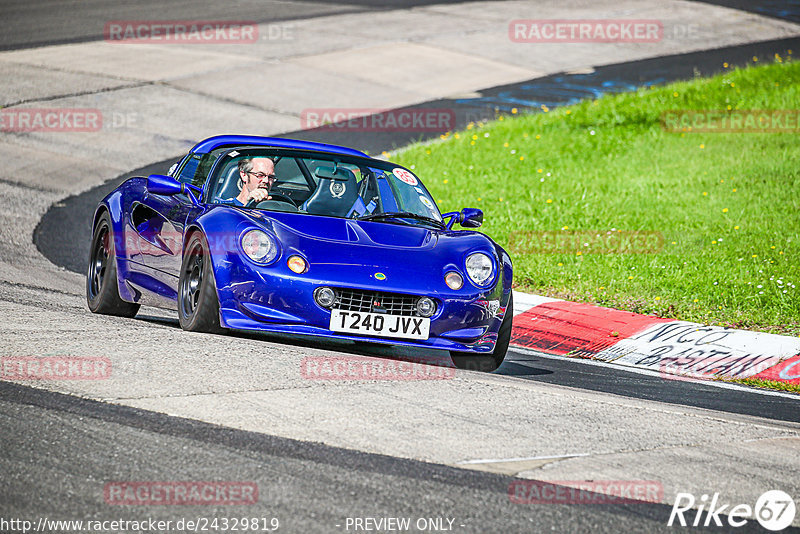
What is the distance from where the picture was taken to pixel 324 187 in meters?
7.70

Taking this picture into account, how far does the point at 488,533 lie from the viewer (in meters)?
4.03

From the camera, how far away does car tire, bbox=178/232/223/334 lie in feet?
21.6

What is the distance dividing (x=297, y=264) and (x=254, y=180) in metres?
1.21

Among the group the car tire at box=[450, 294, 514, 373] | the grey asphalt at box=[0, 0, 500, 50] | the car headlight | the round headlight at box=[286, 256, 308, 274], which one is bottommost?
the car tire at box=[450, 294, 514, 373]

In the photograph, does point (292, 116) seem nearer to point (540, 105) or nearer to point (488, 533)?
point (540, 105)

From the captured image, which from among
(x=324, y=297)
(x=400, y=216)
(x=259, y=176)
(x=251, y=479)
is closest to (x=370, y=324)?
(x=324, y=297)

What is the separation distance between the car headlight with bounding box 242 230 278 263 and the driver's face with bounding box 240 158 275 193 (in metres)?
0.94

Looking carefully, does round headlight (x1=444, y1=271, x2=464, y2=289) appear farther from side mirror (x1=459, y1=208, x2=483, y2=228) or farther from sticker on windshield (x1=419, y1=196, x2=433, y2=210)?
sticker on windshield (x1=419, y1=196, x2=433, y2=210)

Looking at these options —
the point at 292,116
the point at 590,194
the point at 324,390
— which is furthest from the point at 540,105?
the point at 324,390

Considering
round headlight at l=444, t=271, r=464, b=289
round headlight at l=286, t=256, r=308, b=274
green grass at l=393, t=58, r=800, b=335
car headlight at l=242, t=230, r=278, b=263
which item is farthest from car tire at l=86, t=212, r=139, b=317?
green grass at l=393, t=58, r=800, b=335

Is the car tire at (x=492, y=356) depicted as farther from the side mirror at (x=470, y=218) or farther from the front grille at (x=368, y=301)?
the side mirror at (x=470, y=218)

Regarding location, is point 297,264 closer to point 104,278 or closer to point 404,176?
point 404,176

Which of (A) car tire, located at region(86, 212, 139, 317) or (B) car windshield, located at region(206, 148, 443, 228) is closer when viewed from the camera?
(B) car windshield, located at region(206, 148, 443, 228)

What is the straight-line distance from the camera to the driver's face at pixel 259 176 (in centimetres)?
752
